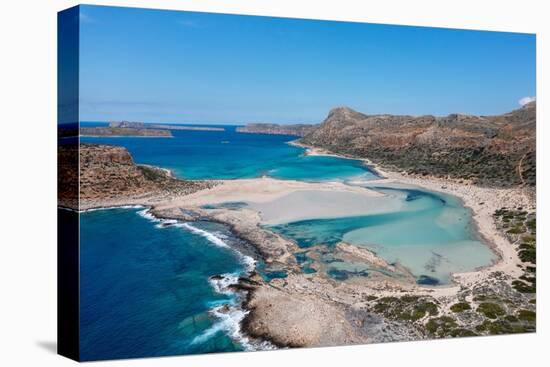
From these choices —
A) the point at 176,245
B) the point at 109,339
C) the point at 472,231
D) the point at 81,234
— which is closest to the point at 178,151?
the point at 176,245

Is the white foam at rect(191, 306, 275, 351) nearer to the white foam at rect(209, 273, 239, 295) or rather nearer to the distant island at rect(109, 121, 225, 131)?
the white foam at rect(209, 273, 239, 295)

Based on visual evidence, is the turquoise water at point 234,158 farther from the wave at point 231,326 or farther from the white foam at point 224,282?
the wave at point 231,326

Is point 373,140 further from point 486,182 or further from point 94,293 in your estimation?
point 94,293

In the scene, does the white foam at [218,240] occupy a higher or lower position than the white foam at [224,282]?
higher

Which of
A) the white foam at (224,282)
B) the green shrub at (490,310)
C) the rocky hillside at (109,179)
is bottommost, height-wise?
the green shrub at (490,310)

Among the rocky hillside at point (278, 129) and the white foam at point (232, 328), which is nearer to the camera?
the white foam at point (232, 328)

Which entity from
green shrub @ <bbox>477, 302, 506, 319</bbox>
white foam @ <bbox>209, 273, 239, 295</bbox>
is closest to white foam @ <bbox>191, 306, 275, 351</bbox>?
white foam @ <bbox>209, 273, 239, 295</bbox>

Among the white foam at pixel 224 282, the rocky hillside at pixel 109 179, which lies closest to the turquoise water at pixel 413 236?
the white foam at pixel 224 282

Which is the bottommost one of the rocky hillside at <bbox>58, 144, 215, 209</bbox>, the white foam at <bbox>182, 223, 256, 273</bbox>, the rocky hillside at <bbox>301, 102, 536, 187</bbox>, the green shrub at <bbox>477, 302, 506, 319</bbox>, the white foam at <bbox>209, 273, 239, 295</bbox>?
the green shrub at <bbox>477, 302, 506, 319</bbox>
